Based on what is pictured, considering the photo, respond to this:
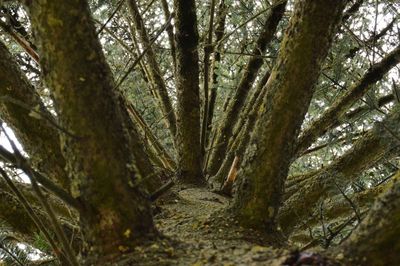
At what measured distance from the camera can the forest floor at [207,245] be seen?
1096 millimetres

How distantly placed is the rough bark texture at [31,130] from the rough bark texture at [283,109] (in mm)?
573

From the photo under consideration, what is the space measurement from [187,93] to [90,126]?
3.99 ft

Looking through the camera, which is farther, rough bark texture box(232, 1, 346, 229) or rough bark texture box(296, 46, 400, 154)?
rough bark texture box(296, 46, 400, 154)

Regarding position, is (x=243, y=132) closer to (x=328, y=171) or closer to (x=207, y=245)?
(x=328, y=171)

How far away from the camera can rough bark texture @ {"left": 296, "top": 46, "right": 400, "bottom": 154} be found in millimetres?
1745

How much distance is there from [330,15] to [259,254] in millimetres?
651

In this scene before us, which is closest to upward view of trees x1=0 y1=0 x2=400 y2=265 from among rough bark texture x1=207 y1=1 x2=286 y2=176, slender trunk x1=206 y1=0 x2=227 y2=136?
rough bark texture x1=207 y1=1 x2=286 y2=176

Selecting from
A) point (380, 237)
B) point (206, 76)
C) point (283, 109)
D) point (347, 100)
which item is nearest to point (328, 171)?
point (347, 100)

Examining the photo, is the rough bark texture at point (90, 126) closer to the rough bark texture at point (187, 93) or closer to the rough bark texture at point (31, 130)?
the rough bark texture at point (31, 130)

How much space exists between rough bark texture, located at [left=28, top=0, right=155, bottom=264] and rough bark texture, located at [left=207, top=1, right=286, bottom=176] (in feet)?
3.68

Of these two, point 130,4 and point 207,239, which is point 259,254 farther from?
point 130,4

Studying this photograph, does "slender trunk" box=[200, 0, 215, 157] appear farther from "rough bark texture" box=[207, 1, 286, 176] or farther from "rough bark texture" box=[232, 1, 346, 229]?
"rough bark texture" box=[232, 1, 346, 229]

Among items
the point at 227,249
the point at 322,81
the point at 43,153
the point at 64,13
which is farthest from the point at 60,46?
the point at 322,81

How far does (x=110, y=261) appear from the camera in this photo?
116cm
